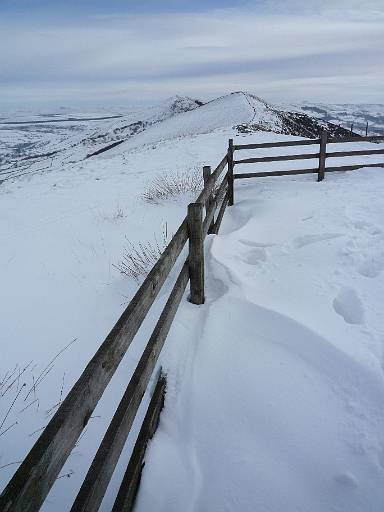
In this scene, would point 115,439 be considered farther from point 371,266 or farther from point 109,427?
point 371,266

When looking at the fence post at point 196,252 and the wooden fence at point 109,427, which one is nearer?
the wooden fence at point 109,427

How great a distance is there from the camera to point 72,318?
489 centimetres

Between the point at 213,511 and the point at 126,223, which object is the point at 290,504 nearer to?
the point at 213,511

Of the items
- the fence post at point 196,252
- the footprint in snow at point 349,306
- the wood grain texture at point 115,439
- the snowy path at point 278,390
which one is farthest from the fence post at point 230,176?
the wood grain texture at point 115,439

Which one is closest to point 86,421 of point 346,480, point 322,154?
point 346,480

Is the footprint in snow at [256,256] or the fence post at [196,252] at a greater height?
the fence post at [196,252]

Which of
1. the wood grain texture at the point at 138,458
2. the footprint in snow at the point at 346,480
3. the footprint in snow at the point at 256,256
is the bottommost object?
the footprint in snow at the point at 346,480

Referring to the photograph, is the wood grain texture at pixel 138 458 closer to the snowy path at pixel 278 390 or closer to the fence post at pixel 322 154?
the snowy path at pixel 278 390

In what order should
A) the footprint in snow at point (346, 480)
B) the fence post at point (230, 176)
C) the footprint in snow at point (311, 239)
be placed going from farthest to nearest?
the fence post at point (230, 176) < the footprint in snow at point (311, 239) < the footprint in snow at point (346, 480)

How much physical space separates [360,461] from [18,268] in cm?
649

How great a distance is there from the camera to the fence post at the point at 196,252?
3545 mm

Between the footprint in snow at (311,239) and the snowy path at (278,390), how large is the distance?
23cm

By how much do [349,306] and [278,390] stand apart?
53.6 inches

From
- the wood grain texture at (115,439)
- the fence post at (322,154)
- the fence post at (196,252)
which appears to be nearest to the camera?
the wood grain texture at (115,439)
